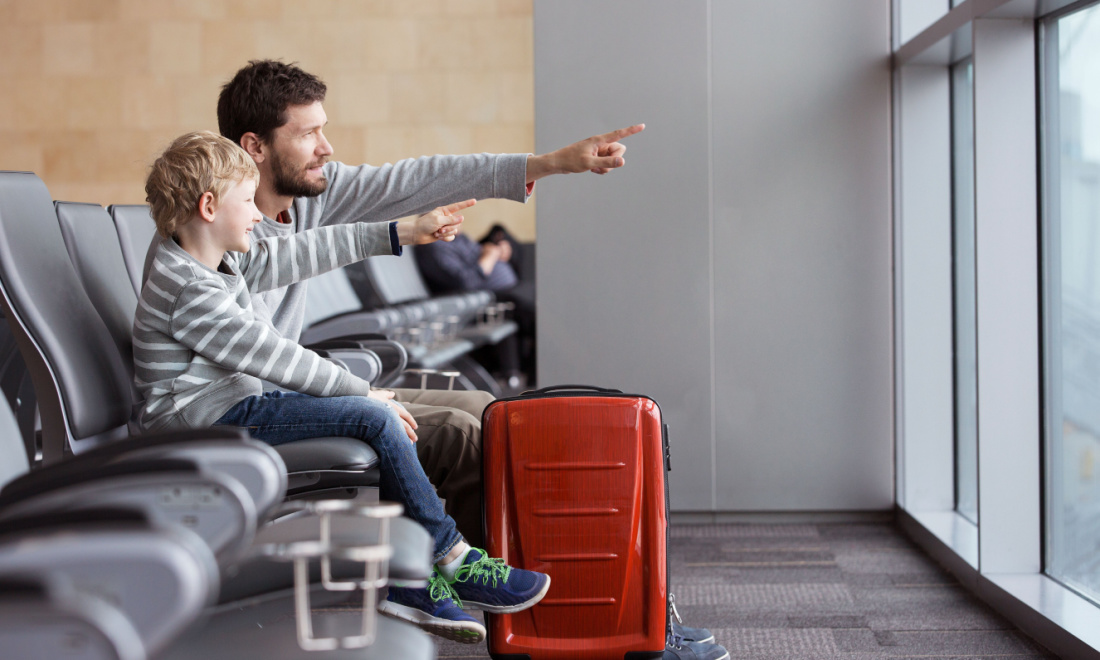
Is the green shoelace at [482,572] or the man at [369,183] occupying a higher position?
the man at [369,183]

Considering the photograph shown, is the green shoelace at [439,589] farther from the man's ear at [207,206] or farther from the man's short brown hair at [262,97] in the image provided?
the man's short brown hair at [262,97]

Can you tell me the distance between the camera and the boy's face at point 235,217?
62.7 inches

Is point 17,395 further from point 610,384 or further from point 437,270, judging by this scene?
point 437,270

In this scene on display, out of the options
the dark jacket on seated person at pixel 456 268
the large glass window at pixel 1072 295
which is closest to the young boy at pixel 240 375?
the large glass window at pixel 1072 295

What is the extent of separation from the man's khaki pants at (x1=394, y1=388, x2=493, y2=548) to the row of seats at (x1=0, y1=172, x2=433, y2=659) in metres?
0.27

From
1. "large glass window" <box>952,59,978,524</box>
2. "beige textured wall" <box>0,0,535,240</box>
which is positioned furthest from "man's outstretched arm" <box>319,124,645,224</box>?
"beige textured wall" <box>0,0,535,240</box>

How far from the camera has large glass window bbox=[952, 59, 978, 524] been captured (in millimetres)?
2738

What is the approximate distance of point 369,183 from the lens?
6.98 ft

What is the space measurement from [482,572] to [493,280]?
4756mm

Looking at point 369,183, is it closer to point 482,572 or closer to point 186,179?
point 186,179

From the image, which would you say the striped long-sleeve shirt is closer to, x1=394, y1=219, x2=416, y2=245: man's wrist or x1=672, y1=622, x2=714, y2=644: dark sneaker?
x1=394, y1=219, x2=416, y2=245: man's wrist

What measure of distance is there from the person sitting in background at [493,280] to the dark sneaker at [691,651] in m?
3.94

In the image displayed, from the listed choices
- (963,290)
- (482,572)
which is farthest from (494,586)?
(963,290)

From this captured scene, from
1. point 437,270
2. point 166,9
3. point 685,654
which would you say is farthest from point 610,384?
point 166,9
